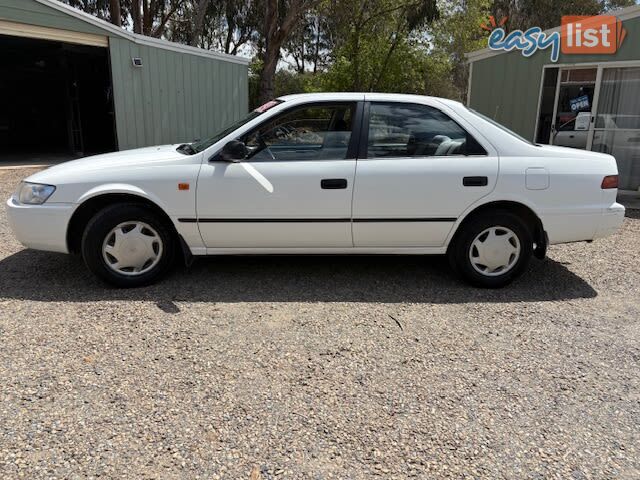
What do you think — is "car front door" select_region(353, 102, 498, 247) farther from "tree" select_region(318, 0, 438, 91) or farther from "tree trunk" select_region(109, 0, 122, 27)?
"tree trunk" select_region(109, 0, 122, 27)

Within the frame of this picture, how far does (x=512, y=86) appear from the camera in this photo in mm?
10633

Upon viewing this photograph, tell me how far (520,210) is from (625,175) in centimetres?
622

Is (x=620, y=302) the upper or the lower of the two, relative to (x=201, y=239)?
lower

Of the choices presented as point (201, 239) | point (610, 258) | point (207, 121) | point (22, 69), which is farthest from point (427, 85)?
point (201, 239)

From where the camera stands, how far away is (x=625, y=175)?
9.43 metres

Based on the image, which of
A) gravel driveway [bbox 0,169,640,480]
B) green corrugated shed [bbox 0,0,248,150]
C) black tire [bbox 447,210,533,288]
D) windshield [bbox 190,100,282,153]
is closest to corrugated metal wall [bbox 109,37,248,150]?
green corrugated shed [bbox 0,0,248,150]

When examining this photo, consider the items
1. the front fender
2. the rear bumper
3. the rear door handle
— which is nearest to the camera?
the front fender

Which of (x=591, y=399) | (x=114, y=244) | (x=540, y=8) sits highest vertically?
(x=540, y=8)

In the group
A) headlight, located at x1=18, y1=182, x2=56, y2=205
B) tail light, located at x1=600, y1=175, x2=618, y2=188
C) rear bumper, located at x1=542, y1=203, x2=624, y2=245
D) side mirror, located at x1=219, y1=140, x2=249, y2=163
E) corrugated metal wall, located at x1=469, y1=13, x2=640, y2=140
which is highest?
corrugated metal wall, located at x1=469, y1=13, x2=640, y2=140

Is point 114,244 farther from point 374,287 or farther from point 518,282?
point 518,282

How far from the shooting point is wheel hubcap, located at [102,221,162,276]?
4.30 m

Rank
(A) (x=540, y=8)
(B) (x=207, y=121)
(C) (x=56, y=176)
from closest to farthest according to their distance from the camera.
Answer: (C) (x=56, y=176), (B) (x=207, y=121), (A) (x=540, y=8)

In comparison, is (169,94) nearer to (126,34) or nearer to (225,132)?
(126,34)

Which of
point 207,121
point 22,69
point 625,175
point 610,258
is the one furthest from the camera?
point 22,69
